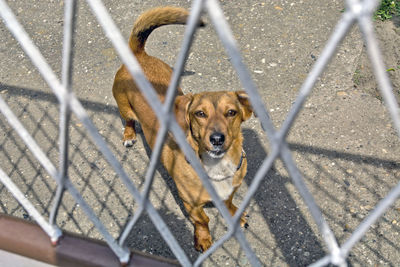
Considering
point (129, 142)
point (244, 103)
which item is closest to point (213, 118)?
point (244, 103)

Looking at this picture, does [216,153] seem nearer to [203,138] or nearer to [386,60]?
[203,138]

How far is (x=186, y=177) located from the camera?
95.0 inches

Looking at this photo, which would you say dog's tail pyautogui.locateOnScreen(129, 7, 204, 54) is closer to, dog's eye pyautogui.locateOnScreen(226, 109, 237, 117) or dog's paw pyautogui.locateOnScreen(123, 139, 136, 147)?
dog's eye pyautogui.locateOnScreen(226, 109, 237, 117)

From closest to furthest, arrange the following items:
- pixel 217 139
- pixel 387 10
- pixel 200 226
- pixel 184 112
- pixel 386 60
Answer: pixel 217 139 < pixel 184 112 < pixel 200 226 < pixel 386 60 < pixel 387 10

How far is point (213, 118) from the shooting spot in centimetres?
229

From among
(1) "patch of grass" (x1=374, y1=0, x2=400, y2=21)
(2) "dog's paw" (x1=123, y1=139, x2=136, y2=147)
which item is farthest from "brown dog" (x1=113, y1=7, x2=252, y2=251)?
(1) "patch of grass" (x1=374, y1=0, x2=400, y2=21)

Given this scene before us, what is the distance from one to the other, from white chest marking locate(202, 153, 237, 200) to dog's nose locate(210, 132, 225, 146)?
0.16 meters

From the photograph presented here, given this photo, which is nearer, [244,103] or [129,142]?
[244,103]

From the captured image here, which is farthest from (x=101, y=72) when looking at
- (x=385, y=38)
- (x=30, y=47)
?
(x=30, y=47)

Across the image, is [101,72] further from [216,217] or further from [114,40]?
[114,40]

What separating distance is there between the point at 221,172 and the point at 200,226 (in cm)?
40

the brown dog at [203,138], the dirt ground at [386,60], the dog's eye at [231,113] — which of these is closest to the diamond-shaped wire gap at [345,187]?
the brown dog at [203,138]

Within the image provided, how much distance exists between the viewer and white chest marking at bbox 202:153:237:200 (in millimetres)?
2350

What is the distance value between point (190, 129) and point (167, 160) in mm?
302
